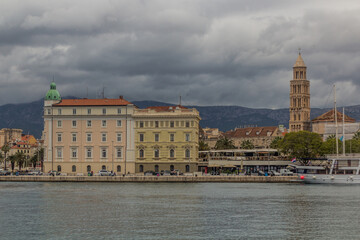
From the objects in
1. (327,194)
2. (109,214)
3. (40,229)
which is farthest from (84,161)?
(40,229)

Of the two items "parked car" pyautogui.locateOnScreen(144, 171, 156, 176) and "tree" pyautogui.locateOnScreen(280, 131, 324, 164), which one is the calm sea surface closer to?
"parked car" pyautogui.locateOnScreen(144, 171, 156, 176)

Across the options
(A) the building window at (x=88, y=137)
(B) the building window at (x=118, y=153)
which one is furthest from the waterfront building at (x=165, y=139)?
(A) the building window at (x=88, y=137)

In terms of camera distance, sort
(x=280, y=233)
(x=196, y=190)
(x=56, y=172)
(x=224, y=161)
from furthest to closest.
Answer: (x=224, y=161) < (x=56, y=172) < (x=196, y=190) < (x=280, y=233)

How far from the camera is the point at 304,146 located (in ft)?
466

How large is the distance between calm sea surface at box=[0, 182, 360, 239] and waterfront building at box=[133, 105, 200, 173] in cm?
4984

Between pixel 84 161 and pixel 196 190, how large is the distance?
171 ft

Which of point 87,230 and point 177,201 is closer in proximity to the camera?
point 87,230

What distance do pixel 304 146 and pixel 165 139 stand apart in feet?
98.5

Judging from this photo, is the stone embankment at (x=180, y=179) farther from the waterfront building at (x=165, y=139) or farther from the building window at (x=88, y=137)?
the waterfront building at (x=165, y=139)

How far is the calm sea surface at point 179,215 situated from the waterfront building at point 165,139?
49842mm

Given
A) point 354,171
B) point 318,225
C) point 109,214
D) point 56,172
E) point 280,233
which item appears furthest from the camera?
point 56,172

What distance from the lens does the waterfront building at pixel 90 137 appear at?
464 ft

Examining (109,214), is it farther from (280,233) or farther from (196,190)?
(196,190)

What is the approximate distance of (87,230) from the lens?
52.4 metres
